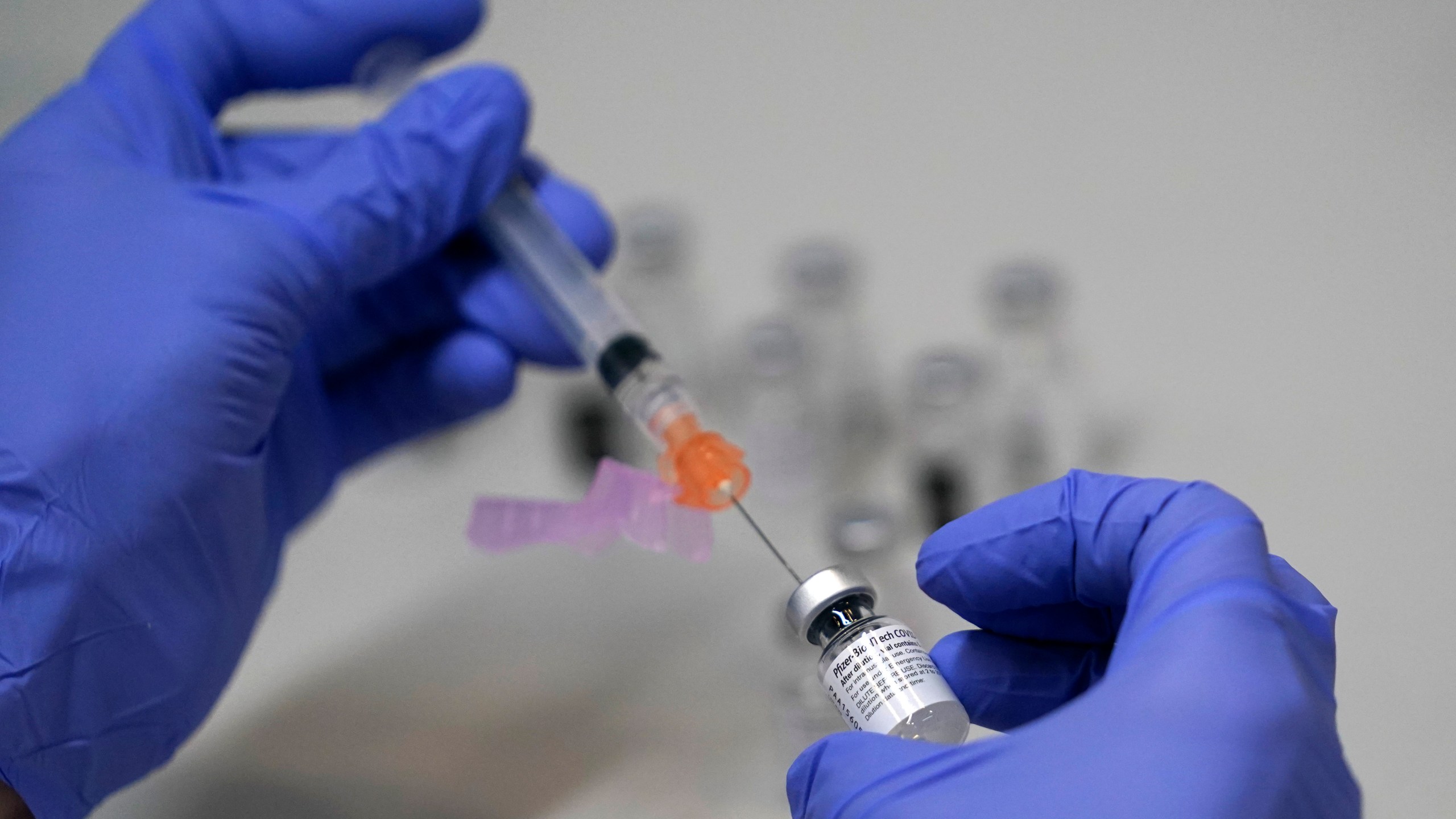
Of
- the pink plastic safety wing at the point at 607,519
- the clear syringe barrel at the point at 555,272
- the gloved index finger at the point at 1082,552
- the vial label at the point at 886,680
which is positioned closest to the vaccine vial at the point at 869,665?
the vial label at the point at 886,680

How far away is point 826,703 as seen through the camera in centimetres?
127

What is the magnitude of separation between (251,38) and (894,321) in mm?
950

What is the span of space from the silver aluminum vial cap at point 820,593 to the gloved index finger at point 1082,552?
12 centimetres

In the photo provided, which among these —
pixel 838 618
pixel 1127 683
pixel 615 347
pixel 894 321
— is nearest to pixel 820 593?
pixel 838 618

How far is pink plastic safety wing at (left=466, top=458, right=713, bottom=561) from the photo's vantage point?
105 cm

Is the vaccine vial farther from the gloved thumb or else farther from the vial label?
the gloved thumb

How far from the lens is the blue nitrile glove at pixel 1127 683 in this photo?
689mm

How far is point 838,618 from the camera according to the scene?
0.83 meters

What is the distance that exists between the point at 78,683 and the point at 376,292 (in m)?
0.53

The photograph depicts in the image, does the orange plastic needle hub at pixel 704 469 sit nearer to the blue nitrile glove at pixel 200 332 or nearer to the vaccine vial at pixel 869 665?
the vaccine vial at pixel 869 665

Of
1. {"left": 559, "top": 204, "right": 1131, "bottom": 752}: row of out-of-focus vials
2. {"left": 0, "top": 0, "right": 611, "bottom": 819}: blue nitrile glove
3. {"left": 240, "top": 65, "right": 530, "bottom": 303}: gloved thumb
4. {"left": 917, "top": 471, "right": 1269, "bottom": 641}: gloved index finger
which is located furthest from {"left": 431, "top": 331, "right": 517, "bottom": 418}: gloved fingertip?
{"left": 917, "top": 471, "right": 1269, "bottom": 641}: gloved index finger

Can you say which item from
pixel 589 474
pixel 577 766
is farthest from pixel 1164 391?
pixel 577 766

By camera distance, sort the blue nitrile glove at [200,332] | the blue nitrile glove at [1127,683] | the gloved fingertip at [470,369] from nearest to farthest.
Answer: the blue nitrile glove at [1127,683] < the blue nitrile glove at [200,332] < the gloved fingertip at [470,369]

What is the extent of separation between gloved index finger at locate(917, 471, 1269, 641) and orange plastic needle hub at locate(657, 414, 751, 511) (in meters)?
0.17
